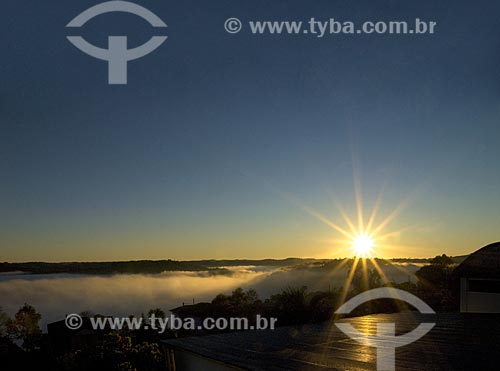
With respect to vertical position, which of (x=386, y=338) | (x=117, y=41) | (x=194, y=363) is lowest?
(x=194, y=363)

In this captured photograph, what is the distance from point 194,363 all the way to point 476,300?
Result: 25.8 feet

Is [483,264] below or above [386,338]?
above

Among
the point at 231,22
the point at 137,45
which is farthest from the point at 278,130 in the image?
the point at 137,45

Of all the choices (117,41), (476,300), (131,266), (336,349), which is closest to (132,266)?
(131,266)

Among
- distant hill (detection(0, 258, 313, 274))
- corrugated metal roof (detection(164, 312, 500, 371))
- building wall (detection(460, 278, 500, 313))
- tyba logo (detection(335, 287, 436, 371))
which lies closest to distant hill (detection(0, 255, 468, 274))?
distant hill (detection(0, 258, 313, 274))

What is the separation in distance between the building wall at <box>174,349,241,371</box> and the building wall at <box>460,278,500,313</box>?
7.79 meters

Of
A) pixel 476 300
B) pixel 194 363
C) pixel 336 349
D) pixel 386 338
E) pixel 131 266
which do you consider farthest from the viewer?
pixel 131 266

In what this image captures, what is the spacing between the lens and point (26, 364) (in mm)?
14391

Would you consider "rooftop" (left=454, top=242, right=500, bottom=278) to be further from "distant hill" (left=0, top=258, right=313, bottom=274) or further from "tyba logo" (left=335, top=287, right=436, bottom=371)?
"distant hill" (left=0, top=258, right=313, bottom=274)

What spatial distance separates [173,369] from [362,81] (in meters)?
6.38

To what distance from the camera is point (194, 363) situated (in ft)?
19.4

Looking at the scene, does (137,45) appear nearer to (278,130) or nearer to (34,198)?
(278,130)

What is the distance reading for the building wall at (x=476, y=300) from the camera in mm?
10461

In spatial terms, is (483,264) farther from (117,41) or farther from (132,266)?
(132,266)
